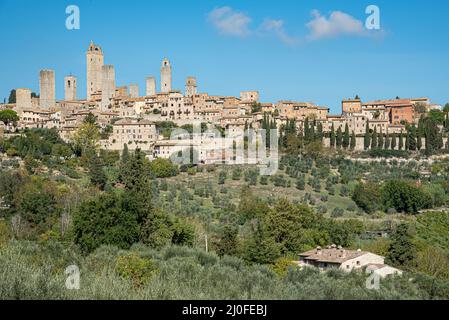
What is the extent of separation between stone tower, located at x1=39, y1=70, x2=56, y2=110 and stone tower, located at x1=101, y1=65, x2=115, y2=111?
191 inches

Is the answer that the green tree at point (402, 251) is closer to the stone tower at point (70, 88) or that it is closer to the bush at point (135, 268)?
the bush at point (135, 268)

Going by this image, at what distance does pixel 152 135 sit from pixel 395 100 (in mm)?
25905

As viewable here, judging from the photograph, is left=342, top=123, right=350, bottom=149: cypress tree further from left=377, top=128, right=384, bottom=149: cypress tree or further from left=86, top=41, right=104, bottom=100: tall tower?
left=86, top=41, right=104, bottom=100: tall tower

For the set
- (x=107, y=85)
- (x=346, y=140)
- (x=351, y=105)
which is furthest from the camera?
(x=351, y=105)

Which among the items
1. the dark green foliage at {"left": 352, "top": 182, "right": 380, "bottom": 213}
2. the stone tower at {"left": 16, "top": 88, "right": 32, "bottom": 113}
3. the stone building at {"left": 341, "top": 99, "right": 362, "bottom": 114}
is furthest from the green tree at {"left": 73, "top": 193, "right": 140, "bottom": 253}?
the stone building at {"left": 341, "top": 99, "right": 362, "bottom": 114}

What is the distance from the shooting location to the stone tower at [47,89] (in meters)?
68.9

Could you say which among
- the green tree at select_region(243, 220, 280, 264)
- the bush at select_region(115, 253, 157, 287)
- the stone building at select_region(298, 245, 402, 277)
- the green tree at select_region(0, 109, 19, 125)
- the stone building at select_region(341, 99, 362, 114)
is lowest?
the stone building at select_region(298, 245, 402, 277)

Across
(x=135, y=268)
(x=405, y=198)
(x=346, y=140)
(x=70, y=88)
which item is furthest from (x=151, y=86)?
(x=135, y=268)

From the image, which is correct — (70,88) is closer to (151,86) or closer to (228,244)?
(151,86)

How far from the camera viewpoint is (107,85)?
68188 mm

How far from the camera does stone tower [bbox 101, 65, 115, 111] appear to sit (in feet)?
220

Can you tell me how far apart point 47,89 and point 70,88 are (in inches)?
99.8

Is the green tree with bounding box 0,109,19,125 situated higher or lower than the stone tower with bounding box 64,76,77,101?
lower

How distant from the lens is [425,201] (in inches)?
1617
